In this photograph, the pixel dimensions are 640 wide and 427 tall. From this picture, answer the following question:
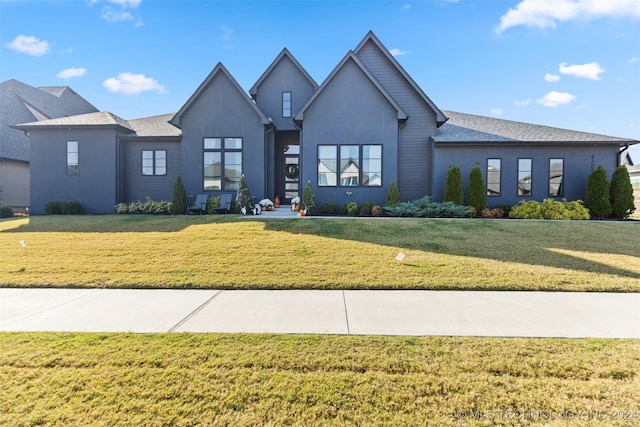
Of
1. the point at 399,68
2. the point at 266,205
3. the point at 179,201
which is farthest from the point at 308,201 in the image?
the point at 399,68

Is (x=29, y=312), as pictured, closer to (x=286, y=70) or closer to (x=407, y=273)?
(x=407, y=273)

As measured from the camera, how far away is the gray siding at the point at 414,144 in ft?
51.1

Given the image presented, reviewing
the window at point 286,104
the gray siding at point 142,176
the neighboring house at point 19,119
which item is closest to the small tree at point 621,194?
the window at point 286,104

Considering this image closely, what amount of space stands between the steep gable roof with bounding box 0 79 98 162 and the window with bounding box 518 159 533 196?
3040 centimetres

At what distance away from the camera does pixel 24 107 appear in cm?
2439

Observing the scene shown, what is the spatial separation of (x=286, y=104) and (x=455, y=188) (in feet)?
32.2

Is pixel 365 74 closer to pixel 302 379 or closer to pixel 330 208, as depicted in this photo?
pixel 330 208

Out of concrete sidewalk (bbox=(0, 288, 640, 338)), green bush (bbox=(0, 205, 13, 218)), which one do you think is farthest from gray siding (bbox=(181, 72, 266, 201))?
concrete sidewalk (bbox=(0, 288, 640, 338))

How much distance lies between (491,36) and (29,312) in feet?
57.7

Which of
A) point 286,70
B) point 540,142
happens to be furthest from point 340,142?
point 540,142

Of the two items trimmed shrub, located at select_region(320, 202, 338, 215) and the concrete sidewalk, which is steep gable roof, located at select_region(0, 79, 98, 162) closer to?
trimmed shrub, located at select_region(320, 202, 338, 215)

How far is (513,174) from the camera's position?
15.1 meters

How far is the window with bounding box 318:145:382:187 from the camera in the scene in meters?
14.9

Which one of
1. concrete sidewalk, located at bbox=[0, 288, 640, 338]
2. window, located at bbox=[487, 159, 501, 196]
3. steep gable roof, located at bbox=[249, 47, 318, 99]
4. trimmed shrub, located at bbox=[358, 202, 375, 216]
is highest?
steep gable roof, located at bbox=[249, 47, 318, 99]
